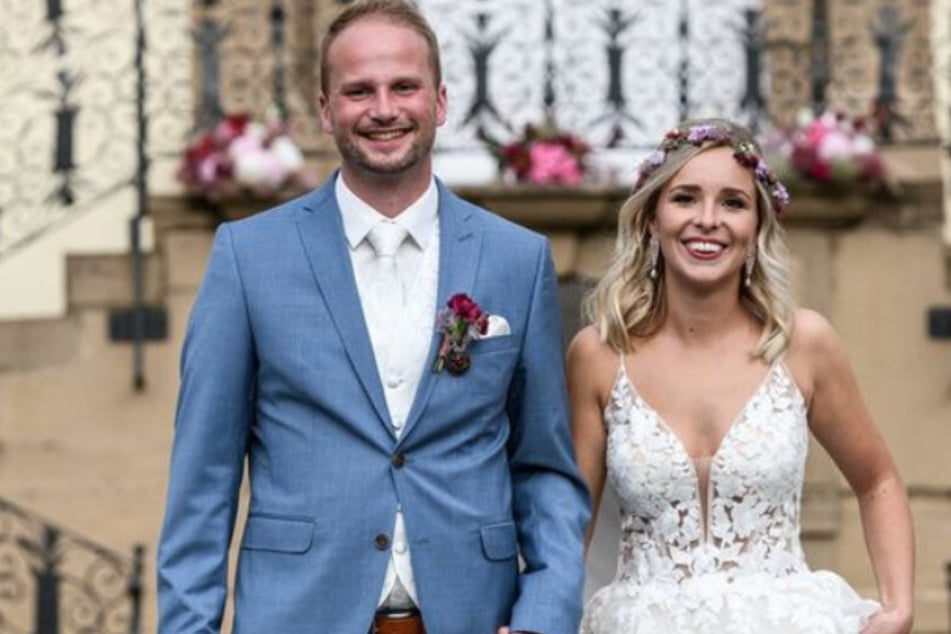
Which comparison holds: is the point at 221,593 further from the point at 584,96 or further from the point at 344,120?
the point at 584,96

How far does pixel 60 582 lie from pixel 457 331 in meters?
6.05

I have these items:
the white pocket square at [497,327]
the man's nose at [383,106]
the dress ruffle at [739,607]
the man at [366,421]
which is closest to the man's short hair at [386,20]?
the man at [366,421]

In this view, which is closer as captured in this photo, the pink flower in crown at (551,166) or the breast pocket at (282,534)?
the breast pocket at (282,534)

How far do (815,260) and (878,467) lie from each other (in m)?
5.95

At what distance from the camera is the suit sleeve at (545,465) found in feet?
18.0

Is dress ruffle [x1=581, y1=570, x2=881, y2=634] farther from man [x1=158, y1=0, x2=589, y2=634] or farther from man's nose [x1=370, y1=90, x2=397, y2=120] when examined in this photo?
man's nose [x1=370, y1=90, x2=397, y2=120]

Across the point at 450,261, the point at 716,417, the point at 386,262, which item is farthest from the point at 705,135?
the point at 386,262

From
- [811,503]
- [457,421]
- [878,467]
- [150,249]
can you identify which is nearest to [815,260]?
[811,503]

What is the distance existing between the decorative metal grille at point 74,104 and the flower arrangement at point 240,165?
37 cm

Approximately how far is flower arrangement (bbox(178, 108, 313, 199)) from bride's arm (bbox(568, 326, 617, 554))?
5.67m

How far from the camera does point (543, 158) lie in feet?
38.5

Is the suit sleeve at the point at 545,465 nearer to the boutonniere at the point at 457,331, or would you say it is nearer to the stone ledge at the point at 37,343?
the boutonniere at the point at 457,331

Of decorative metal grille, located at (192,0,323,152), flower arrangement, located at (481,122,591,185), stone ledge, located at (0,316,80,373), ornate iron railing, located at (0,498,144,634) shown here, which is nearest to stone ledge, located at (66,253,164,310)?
stone ledge, located at (0,316,80,373)

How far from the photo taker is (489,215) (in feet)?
18.8
